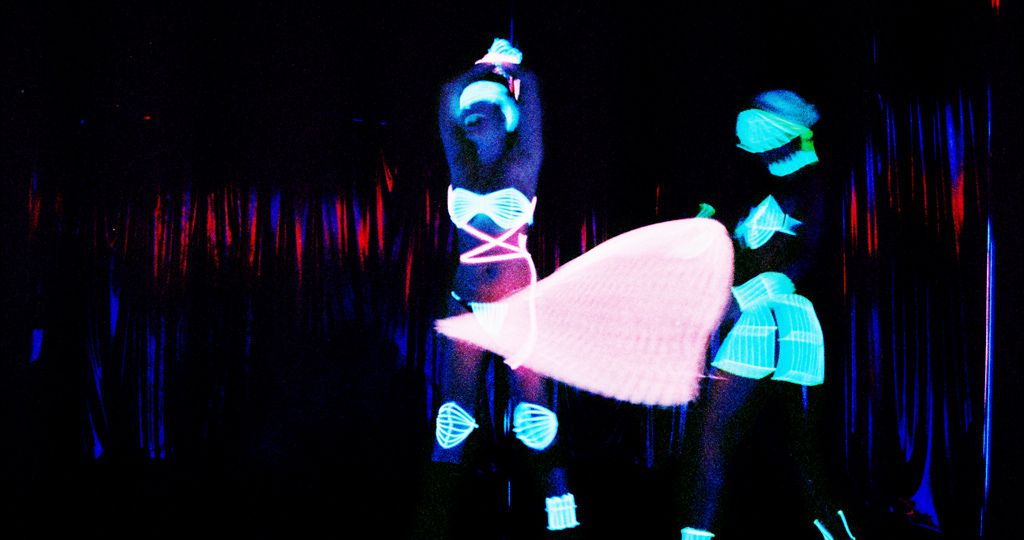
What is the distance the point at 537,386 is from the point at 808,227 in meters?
1.06

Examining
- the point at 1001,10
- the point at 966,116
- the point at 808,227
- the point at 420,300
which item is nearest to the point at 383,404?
the point at 420,300

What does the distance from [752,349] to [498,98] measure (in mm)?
1225

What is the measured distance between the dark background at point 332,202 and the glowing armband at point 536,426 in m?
0.63

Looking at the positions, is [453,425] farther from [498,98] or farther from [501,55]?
[501,55]

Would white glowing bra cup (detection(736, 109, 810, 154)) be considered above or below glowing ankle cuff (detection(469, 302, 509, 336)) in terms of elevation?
above

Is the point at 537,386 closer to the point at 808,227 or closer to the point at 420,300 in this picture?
the point at 420,300

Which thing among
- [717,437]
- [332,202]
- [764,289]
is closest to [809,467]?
[717,437]

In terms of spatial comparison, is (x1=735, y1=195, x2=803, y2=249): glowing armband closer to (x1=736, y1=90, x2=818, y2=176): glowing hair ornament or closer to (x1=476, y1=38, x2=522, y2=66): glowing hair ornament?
(x1=736, y1=90, x2=818, y2=176): glowing hair ornament

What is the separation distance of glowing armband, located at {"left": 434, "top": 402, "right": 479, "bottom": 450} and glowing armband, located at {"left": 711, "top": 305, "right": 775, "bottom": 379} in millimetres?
859

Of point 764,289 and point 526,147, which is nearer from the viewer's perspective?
point 764,289

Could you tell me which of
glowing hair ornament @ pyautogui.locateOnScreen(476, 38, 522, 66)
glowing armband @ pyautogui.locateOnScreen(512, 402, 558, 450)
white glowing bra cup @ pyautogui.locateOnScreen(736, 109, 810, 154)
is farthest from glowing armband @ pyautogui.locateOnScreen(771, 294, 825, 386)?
glowing hair ornament @ pyautogui.locateOnScreen(476, 38, 522, 66)

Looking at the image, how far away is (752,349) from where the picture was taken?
88.8 inches

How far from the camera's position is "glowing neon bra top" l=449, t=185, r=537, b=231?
2461 mm

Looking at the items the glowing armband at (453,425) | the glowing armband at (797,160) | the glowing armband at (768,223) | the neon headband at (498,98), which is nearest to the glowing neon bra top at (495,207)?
the neon headband at (498,98)
